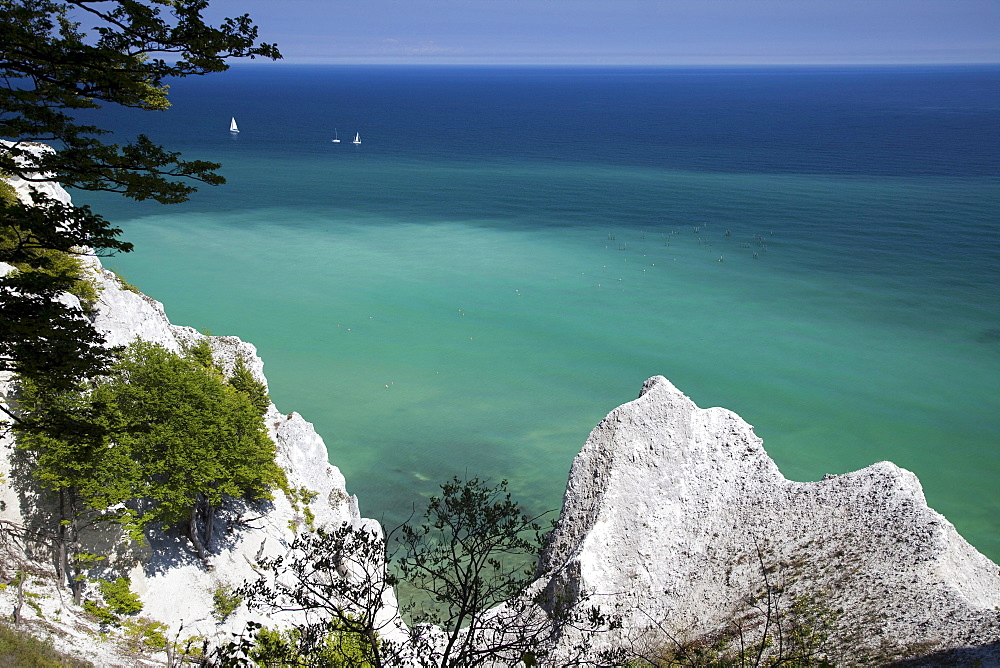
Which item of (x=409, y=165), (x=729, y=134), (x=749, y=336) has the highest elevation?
(x=729, y=134)

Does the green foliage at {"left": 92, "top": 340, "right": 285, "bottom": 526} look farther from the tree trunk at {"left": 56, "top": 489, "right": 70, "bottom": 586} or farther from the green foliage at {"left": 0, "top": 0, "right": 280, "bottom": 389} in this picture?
the green foliage at {"left": 0, "top": 0, "right": 280, "bottom": 389}

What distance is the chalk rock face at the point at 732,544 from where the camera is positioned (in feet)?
47.9

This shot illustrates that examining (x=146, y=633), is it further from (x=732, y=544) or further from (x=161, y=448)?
(x=732, y=544)

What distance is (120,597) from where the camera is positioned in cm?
2083

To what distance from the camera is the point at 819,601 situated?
1551 cm

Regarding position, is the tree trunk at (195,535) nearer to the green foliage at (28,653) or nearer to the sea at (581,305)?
the green foliage at (28,653)

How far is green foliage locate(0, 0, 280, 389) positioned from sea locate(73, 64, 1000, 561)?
22.6 m

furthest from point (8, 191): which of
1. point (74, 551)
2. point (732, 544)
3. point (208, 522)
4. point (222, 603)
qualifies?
point (732, 544)

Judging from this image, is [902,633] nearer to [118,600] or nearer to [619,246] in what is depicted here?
[118,600]

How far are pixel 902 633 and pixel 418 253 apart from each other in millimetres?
62428

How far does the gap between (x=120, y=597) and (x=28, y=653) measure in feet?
18.6

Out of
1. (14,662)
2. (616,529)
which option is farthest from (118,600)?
(616,529)

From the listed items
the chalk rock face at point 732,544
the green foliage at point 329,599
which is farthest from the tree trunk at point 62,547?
the chalk rock face at point 732,544

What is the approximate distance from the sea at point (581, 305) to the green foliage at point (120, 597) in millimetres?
12812
